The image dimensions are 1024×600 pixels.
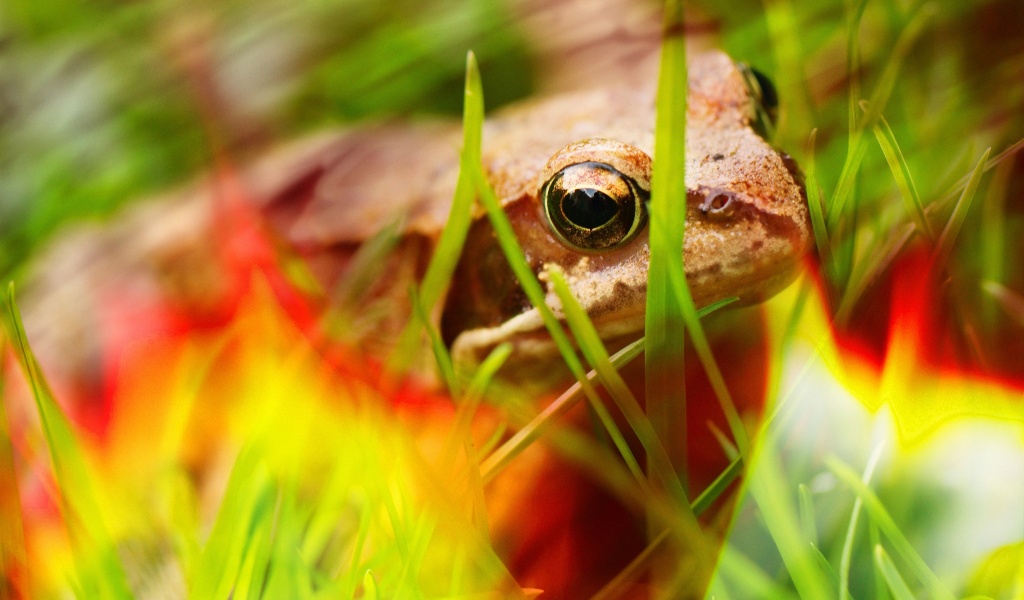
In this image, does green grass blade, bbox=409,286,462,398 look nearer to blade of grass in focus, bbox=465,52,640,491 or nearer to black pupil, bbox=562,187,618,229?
blade of grass in focus, bbox=465,52,640,491

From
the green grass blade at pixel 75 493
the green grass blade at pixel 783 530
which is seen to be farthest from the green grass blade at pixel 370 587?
the green grass blade at pixel 783 530

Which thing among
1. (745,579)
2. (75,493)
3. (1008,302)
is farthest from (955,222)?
(75,493)

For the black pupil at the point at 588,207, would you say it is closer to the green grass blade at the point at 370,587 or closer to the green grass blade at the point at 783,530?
the green grass blade at the point at 783,530

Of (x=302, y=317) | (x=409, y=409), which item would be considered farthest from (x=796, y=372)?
(x=302, y=317)

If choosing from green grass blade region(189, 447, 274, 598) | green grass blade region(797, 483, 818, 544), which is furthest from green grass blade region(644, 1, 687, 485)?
green grass blade region(189, 447, 274, 598)

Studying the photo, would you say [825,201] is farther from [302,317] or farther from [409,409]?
[302,317]

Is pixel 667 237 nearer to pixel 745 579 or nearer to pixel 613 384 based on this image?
pixel 613 384
